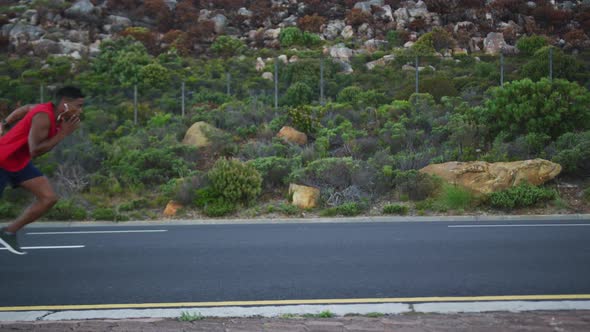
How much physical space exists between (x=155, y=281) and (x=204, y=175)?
8.59 m

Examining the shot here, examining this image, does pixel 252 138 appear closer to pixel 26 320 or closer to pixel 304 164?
pixel 304 164

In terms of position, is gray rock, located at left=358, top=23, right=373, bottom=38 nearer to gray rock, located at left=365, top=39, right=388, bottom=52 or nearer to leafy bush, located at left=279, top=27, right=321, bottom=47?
gray rock, located at left=365, top=39, right=388, bottom=52

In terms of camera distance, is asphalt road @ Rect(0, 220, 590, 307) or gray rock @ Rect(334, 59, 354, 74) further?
gray rock @ Rect(334, 59, 354, 74)

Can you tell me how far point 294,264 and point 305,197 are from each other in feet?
22.7

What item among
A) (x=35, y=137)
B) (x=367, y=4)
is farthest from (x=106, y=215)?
(x=367, y=4)

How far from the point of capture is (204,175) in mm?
14789

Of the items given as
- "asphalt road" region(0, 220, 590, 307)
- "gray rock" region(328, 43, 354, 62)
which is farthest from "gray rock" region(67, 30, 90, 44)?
"asphalt road" region(0, 220, 590, 307)

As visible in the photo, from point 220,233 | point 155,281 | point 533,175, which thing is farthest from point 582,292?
point 533,175

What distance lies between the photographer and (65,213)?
13352 mm

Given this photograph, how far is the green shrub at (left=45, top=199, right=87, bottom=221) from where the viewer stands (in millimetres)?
13289

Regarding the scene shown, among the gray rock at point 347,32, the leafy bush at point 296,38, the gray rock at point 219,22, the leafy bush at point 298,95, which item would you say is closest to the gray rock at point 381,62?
the leafy bush at point 298,95

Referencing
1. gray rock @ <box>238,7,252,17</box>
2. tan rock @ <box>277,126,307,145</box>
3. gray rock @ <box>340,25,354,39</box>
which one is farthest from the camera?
gray rock @ <box>238,7,252,17</box>

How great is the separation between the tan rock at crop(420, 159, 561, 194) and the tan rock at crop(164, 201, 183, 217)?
20.8ft

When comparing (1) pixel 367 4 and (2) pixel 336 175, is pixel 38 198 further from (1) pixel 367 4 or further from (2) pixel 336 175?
(1) pixel 367 4
